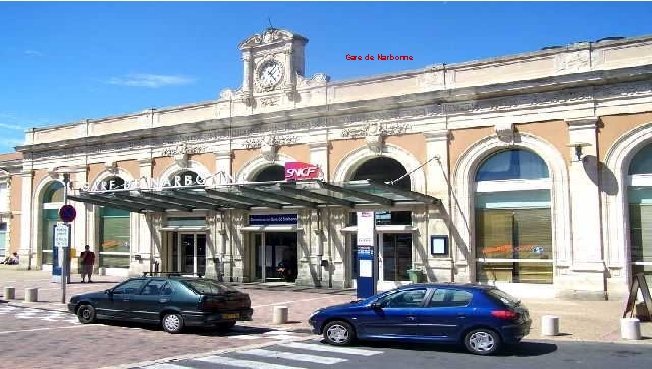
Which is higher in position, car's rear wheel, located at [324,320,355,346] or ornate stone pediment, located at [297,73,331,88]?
ornate stone pediment, located at [297,73,331,88]

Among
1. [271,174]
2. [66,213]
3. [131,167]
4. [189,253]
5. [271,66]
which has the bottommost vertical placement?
[189,253]

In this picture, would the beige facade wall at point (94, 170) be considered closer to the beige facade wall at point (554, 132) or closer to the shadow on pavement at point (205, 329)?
the shadow on pavement at point (205, 329)

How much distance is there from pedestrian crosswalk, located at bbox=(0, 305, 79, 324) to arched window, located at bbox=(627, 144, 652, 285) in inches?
634

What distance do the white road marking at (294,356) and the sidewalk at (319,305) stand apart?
123 inches

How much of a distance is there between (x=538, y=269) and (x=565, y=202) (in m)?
2.35

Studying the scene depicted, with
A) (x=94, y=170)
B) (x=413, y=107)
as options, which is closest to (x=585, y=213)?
(x=413, y=107)

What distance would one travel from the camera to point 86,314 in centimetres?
1636

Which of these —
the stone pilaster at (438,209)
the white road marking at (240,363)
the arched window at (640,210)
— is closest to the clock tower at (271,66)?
the stone pilaster at (438,209)

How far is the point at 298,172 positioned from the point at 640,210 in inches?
427

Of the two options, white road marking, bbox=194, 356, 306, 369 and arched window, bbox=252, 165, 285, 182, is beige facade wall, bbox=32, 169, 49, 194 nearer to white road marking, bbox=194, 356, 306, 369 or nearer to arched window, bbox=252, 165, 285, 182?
arched window, bbox=252, 165, 285, 182

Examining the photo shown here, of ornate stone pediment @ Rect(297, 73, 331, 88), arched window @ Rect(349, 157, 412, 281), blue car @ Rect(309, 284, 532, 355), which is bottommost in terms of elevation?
blue car @ Rect(309, 284, 532, 355)

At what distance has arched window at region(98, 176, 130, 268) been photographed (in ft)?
105

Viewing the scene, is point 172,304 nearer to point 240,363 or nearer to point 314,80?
point 240,363

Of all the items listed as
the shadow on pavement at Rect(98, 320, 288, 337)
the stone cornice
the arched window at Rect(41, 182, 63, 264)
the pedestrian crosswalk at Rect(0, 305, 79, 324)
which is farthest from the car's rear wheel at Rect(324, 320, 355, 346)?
the arched window at Rect(41, 182, 63, 264)
